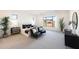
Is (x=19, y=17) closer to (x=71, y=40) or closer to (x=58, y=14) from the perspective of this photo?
(x=58, y=14)

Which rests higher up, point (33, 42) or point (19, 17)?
point (19, 17)

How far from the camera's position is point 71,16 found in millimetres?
1605

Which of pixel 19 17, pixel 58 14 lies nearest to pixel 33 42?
pixel 19 17

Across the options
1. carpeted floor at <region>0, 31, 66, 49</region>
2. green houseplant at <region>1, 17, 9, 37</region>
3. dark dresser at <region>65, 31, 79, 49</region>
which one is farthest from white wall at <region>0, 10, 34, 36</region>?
dark dresser at <region>65, 31, 79, 49</region>

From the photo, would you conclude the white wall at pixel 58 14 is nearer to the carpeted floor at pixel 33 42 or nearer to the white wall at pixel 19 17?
the white wall at pixel 19 17

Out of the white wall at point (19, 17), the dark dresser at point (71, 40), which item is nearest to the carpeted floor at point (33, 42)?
the dark dresser at point (71, 40)

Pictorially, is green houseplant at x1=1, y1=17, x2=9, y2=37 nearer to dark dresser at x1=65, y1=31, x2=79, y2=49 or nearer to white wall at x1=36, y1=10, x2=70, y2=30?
white wall at x1=36, y1=10, x2=70, y2=30

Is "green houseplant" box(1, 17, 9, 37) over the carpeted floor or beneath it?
over

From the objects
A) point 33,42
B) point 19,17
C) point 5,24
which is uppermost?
point 19,17
